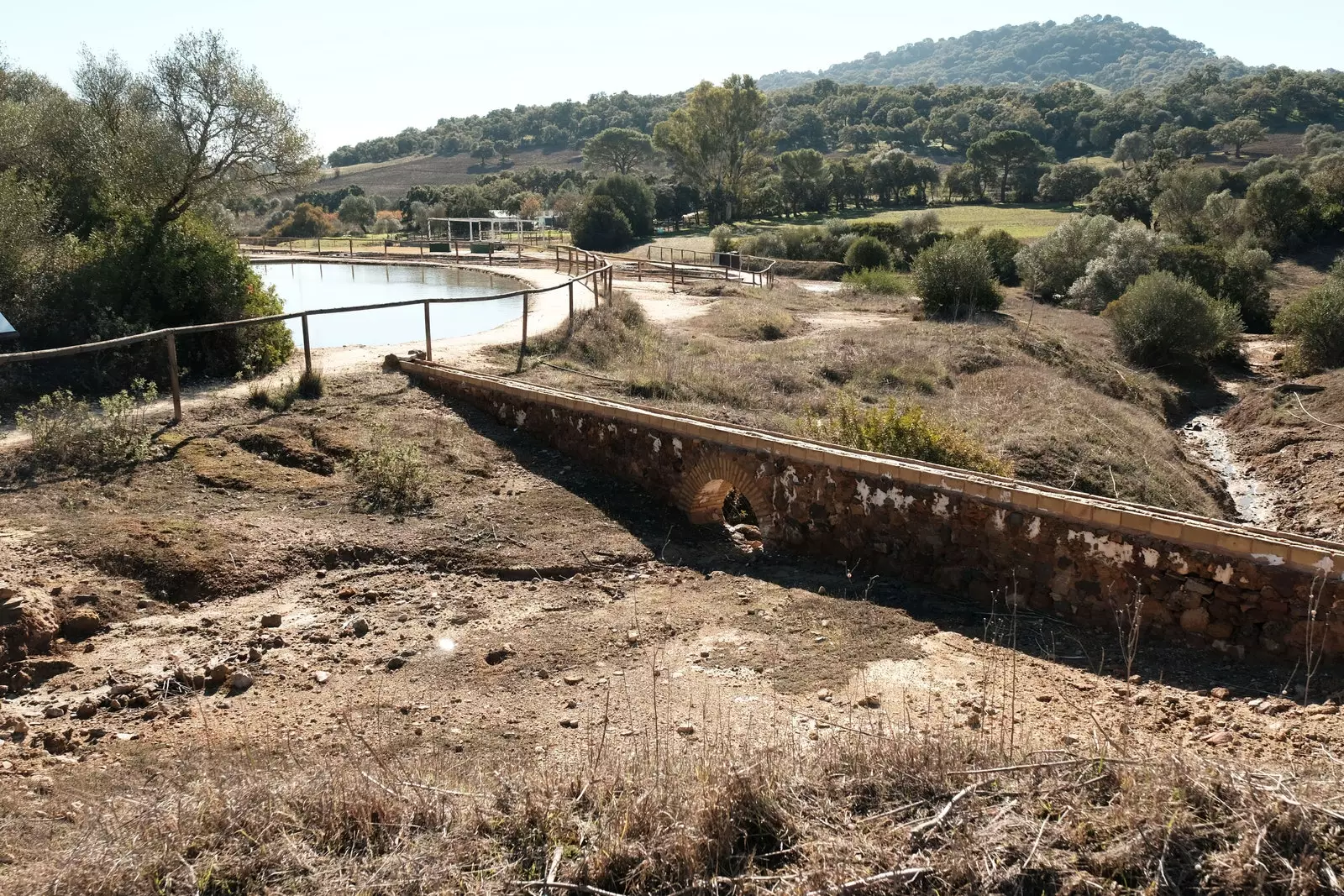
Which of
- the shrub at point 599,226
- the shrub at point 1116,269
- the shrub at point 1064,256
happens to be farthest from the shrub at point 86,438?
the shrub at point 599,226

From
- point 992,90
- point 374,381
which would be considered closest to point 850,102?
point 992,90

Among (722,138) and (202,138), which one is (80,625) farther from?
(722,138)

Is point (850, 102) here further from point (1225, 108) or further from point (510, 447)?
point (510, 447)

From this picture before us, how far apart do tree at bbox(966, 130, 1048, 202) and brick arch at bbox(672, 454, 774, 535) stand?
217 feet

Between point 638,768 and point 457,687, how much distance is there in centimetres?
237

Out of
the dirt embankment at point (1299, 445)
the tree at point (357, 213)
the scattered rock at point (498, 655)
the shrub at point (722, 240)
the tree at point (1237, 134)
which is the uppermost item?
the tree at point (1237, 134)

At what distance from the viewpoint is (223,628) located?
7.62m

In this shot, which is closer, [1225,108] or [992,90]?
[1225,108]

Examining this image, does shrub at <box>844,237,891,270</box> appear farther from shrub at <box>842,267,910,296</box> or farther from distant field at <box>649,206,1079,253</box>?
distant field at <box>649,206,1079,253</box>

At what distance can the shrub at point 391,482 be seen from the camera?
32.8 feet

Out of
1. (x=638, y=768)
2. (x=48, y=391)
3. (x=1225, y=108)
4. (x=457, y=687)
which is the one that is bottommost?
(x=457, y=687)

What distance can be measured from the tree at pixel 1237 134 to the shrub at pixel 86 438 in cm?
8226

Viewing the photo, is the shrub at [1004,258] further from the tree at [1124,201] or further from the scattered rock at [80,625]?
the scattered rock at [80,625]

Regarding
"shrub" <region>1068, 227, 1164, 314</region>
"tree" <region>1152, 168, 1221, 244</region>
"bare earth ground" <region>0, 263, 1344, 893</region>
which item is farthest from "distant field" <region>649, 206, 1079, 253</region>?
"bare earth ground" <region>0, 263, 1344, 893</region>
